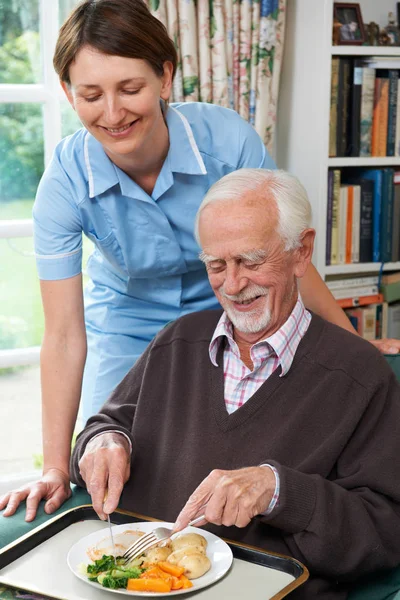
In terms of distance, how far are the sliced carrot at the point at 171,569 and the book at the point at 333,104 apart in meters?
2.10

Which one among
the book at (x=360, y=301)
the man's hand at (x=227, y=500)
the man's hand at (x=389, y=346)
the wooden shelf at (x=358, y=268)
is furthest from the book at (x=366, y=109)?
the man's hand at (x=227, y=500)

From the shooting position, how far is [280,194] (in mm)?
1651

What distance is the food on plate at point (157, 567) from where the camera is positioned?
1.25 m

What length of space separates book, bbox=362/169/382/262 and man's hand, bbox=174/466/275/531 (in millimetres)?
1993

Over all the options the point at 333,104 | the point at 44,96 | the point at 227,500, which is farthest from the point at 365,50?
the point at 227,500

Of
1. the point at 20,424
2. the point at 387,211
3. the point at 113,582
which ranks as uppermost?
the point at 387,211

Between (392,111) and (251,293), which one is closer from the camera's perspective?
(251,293)

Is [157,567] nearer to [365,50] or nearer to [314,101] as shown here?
[314,101]

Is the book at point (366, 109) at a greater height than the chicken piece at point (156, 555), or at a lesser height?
greater

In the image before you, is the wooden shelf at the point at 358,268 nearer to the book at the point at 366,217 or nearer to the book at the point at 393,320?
the book at the point at 366,217

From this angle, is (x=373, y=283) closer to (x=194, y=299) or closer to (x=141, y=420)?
(x=194, y=299)

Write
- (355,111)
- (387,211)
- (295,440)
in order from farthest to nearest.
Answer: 1. (387,211)
2. (355,111)
3. (295,440)

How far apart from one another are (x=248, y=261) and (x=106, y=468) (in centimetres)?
47

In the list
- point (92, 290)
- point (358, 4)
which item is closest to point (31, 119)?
point (92, 290)
